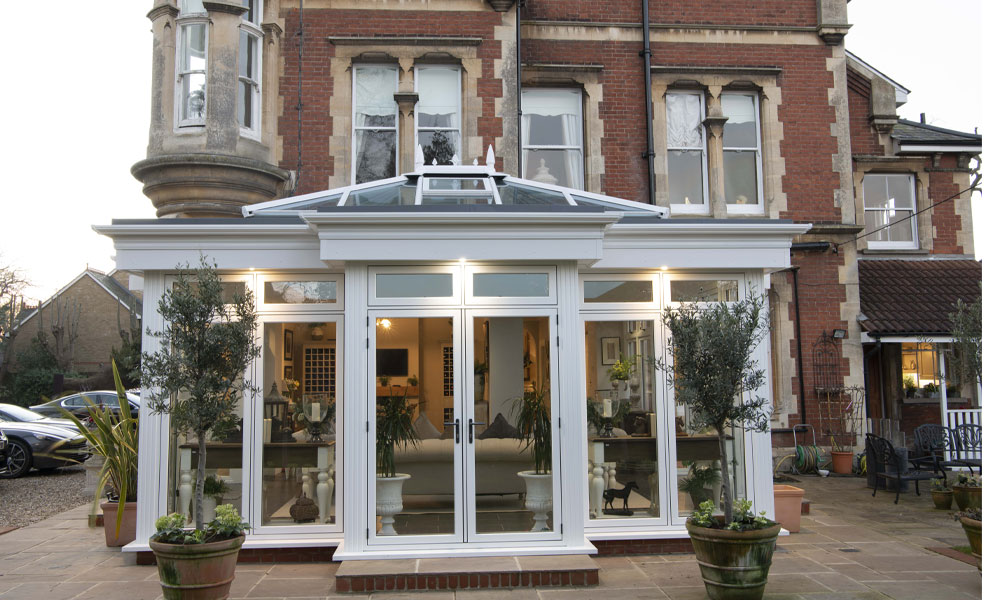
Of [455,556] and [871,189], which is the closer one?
[455,556]

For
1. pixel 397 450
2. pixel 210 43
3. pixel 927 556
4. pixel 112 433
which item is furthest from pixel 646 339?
pixel 210 43

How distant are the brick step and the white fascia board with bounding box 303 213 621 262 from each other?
2636 millimetres

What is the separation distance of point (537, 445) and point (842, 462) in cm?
762

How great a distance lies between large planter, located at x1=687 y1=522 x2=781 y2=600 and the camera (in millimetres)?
6078

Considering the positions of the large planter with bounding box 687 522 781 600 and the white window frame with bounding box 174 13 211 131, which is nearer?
the large planter with bounding box 687 522 781 600

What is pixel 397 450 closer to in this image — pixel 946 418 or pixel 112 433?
pixel 112 433

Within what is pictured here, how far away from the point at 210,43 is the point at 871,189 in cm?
1169

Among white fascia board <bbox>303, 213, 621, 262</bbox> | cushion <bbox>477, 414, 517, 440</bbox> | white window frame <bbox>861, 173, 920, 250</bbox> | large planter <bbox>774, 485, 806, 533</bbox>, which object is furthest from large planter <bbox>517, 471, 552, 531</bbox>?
white window frame <bbox>861, 173, 920, 250</bbox>

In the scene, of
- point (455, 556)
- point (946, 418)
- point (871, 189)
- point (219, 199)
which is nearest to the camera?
point (455, 556)

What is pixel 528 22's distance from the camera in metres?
13.0

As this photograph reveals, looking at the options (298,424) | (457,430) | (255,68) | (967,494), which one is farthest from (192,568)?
(255,68)

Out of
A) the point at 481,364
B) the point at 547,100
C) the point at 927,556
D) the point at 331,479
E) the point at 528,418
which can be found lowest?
the point at 927,556

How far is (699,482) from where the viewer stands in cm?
794

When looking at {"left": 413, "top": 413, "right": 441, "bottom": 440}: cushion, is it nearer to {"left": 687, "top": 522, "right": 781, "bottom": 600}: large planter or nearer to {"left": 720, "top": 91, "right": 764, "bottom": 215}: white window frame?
{"left": 687, "top": 522, "right": 781, "bottom": 600}: large planter
